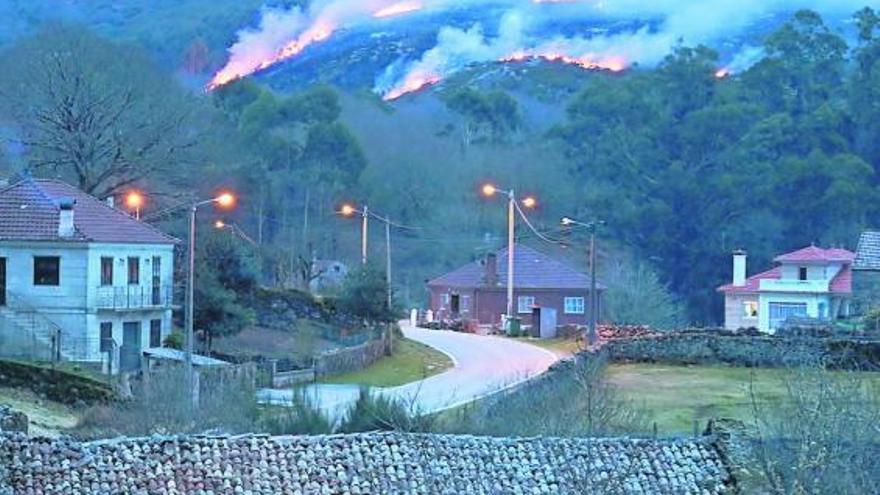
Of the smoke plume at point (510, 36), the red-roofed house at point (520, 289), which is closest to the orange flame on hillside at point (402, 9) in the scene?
the smoke plume at point (510, 36)

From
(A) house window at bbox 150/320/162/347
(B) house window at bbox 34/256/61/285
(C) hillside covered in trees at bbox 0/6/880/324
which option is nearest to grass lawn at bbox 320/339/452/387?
(A) house window at bbox 150/320/162/347

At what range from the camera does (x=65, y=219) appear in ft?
124

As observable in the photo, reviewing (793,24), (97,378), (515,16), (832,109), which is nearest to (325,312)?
(97,378)

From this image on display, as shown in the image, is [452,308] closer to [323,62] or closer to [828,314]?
[828,314]

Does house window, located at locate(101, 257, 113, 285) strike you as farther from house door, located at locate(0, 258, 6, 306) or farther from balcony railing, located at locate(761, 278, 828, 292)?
balcony railing, located at locate(761, 278, 828, 292)

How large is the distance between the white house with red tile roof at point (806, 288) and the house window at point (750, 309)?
0.89ft

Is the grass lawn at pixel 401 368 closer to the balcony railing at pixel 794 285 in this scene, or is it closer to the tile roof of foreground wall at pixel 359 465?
the tile roof of foreground wall at pixel 359 465

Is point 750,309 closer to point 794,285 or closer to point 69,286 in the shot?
point 794,285

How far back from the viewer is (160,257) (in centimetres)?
4116

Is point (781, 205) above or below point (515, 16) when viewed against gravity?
below

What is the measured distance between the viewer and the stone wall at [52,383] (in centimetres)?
2956

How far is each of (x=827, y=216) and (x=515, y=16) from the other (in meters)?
86.4

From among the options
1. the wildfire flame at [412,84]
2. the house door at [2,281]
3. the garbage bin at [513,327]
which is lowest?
the garbage bin at [513,327]

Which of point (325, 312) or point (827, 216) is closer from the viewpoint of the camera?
A: point (325, 312)
